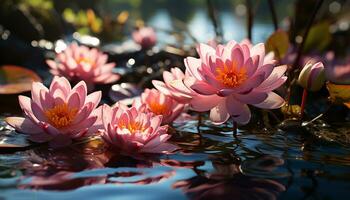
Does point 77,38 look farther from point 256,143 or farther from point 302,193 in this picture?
point 302,193

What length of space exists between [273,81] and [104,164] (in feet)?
1.40

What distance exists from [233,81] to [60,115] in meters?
0.40

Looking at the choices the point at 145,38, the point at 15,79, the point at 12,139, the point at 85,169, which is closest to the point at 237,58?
the point at 85,169

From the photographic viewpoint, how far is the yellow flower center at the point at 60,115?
1118 mm

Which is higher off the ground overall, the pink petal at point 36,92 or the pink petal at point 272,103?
the pink petal at point 36,92

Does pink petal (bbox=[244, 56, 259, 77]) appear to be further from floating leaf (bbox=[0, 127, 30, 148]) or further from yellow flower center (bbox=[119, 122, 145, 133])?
floating leaf (bbox=[0, 127, 30, 148])

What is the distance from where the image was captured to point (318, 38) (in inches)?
94.0

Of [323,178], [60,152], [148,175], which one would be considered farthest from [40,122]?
[323,178]

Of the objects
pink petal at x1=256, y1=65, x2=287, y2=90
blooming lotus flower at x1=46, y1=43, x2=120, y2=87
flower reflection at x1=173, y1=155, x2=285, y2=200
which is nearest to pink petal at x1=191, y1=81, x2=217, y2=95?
pink petal at x1=256, y1=65, x2=287, y2=90

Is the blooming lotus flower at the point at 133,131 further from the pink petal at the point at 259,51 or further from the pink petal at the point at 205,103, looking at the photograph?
the pink petal at the point at 259,51

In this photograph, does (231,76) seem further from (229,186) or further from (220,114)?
(229,186)

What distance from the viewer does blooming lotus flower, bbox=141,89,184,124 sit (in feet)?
4.25

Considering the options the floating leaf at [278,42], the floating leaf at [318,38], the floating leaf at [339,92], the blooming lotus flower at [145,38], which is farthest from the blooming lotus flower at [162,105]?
the blooming lotus flower at [145,38]

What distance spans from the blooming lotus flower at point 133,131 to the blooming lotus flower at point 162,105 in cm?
21
